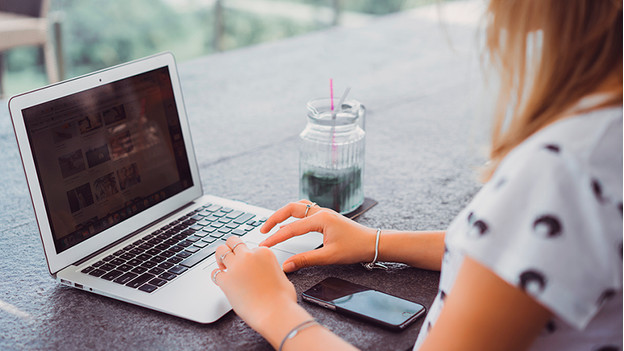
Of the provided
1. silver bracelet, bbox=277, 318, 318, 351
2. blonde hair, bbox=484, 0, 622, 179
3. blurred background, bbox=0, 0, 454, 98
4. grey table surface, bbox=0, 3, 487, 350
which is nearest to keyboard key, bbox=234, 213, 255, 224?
grey table surface, bbox=0, 3, 487, 350

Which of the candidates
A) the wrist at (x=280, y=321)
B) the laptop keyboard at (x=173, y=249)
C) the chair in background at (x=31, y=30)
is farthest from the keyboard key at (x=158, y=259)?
the chair in background at (x=31, y=30)

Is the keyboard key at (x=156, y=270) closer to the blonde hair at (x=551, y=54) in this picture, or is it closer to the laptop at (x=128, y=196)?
the laptop at (x=128, y=196)

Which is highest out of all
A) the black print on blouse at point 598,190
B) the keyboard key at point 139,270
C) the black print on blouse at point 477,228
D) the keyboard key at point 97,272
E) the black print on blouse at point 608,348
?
the black print on blouse at point 598,190

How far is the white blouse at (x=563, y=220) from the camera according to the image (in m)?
0.49

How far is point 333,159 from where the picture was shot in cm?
102

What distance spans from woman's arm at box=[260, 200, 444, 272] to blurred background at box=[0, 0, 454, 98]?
102 inches

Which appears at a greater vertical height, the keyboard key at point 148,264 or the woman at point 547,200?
the woman at point 547,200

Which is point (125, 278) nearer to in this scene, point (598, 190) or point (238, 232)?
point (238, 232)

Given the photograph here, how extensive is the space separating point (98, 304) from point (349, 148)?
460 mm

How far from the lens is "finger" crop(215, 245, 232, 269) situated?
776 mm

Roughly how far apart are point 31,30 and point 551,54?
301 cm

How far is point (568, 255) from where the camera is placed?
491 mm

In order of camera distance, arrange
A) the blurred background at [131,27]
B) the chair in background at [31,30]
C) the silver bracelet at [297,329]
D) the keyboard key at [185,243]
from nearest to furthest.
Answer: the silver bracelet at [297,329] → the keyboard key at [185,243] → the chair in background at [31,30] → the blurred background at [131,27]

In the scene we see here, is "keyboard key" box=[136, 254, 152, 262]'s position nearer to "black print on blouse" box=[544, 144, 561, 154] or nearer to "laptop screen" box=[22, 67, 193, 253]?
"laptop screen" box=[22, 67, 193, 253]
